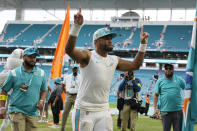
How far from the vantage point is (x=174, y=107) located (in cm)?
554

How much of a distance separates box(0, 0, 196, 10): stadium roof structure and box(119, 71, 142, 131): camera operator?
3656 cm

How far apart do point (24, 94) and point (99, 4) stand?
137ft

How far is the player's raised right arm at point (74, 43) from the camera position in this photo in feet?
10.0

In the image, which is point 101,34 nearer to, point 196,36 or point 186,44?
point 196,36

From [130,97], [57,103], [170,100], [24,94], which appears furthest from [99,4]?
[24,94]

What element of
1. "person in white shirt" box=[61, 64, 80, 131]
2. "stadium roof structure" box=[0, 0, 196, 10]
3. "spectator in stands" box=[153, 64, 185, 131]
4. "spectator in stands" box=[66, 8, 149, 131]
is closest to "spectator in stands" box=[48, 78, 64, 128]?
"person in white shirt" box=[61, 64, 80, 131]

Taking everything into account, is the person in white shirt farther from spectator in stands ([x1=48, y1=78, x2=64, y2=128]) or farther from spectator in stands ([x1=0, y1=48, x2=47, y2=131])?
spectator in stands ([x1=0, y1=48, x2=47, y2=131])

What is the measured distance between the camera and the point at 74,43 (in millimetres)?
3113

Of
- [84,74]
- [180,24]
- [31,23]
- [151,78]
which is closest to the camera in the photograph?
[84,74]

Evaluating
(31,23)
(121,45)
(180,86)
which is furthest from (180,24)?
(180,86)

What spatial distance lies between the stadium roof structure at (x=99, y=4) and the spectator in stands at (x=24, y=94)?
39755 mm

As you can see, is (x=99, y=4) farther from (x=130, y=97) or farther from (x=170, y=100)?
(x=170, y=100)

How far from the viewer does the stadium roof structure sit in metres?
41.8

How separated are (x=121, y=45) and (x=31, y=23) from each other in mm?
18399
